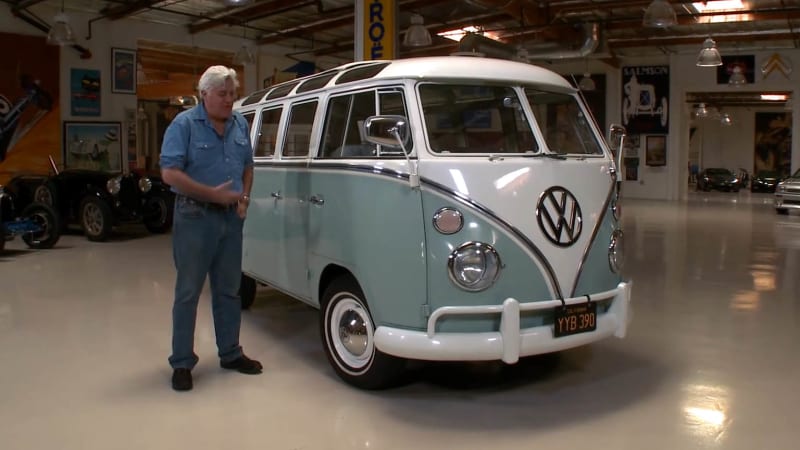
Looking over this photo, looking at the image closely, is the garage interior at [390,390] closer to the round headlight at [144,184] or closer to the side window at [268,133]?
the round headlight at [144,184]

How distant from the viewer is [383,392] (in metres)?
4.00

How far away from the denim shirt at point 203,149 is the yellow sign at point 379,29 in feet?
14.5

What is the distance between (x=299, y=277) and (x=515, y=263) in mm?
1655

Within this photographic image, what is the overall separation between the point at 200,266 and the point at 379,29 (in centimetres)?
507

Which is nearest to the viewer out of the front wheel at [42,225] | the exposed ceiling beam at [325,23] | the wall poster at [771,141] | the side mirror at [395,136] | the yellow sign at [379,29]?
the side mirror at [395,136]

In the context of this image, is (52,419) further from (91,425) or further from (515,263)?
(515,263)

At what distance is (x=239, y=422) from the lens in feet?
11.7

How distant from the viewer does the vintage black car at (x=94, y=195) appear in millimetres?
10797

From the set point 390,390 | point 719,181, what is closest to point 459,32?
point 390,390

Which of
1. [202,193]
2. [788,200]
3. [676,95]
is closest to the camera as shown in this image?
[202,193]

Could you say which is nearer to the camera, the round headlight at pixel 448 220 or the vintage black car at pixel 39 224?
the round headlight at pixel 448 220

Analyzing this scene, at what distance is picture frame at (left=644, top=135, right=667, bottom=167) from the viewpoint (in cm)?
2277

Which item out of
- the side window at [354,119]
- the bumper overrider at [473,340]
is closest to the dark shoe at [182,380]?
the bumper overrider at [473,340]

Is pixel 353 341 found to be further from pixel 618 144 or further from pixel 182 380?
pixel 618 144
